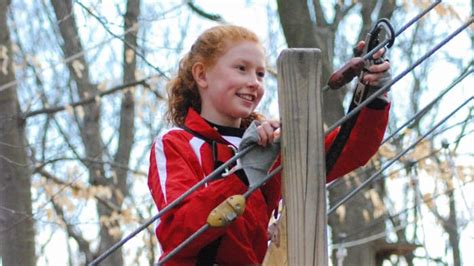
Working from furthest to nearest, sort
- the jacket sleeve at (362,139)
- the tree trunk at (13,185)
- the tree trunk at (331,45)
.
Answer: the tree trunk at (331,45), the tree trunk at (13,185), the jacket sleeve at (362,139)

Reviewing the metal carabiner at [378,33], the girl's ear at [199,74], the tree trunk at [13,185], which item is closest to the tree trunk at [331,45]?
the tree trunk at [13,185]

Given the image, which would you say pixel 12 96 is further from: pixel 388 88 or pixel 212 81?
pixel 388 88

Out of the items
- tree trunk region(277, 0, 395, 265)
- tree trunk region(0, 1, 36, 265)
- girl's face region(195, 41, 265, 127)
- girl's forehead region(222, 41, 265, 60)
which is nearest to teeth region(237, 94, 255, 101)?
girl's face region(195, 41, 265, 127)

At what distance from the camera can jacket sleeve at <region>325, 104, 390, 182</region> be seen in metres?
3.83

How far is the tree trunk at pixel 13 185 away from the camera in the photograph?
7547 millimetres

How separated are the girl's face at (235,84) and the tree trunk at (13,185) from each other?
12.0ft

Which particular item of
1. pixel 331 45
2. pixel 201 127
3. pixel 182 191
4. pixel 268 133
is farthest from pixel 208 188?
pixel 331 45

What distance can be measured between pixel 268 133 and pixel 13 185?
448 centimetres

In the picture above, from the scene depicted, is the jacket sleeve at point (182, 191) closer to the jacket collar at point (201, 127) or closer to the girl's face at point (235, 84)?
the jacket collar at point (201, 127)

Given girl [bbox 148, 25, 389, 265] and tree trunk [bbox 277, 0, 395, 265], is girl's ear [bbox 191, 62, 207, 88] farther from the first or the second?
tree trunk [bbox 277, 0, 395, 265]

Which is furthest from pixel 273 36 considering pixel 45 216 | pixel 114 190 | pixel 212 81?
pixel 212 81

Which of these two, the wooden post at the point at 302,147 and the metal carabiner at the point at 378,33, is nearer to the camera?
the wooden post at the point at 302,147

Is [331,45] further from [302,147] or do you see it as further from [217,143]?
[302,147]

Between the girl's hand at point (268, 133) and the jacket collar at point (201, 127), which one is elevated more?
the jacket collar at point (201, 127)
